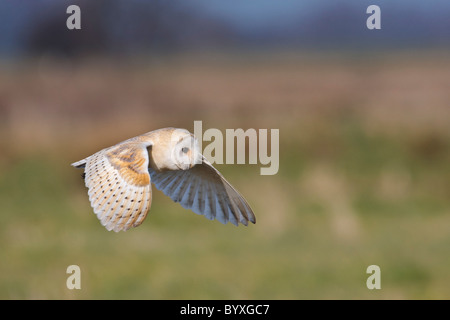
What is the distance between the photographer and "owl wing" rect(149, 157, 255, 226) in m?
3.75

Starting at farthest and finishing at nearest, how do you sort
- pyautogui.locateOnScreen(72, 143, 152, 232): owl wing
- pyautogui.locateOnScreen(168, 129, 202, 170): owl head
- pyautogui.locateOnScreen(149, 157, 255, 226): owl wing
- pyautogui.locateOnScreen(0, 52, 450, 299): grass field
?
pyautogui.locateOnScreen(0, 52, 450, 299): grass field, pyautogui.locateOnScreen(149, 157, 255, 226): owl wing, pyautogui.locateOnScreen(168, 129, 202, 170): owl head, pyautogui.locateOnScreen(72, 143, 152, 232): owl wing

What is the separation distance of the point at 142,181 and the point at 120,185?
9cm

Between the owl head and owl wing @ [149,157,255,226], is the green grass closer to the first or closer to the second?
owl wing @ [149,157,255,226]

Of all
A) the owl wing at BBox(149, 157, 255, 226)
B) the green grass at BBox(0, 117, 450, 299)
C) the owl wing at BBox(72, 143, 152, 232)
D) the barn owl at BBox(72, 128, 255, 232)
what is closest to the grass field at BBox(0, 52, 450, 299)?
the green grass at BBox(0, 117, 450, 299)

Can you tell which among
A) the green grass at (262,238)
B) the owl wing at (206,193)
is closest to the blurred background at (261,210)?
the green grass at (262,238)

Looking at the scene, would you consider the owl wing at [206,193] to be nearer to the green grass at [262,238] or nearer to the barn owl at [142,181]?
the barn owl at [142,181]

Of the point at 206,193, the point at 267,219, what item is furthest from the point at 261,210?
the point at 206,193

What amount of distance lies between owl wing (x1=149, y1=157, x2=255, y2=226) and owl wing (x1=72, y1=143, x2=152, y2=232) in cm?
27

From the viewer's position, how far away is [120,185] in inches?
130

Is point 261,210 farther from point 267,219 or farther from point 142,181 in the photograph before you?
point 142,181

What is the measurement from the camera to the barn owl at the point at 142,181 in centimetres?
309

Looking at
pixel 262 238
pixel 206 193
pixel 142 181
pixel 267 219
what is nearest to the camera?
pixel 142 181

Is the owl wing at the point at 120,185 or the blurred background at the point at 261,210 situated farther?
the blurred background at the point at 261,210

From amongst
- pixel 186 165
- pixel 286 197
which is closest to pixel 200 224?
pixel 286 197
